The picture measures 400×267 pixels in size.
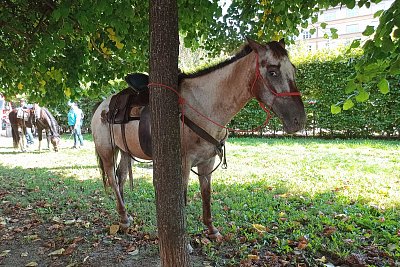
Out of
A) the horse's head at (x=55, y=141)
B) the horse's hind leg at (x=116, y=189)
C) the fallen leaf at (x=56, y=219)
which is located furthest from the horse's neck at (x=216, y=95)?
the horse's head at (x=55, y=141)

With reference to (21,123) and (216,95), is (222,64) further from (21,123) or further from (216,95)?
(21,123)

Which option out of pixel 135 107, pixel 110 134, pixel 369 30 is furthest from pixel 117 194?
pixel 369 30

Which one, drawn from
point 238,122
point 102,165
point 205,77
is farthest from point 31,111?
point 205,77

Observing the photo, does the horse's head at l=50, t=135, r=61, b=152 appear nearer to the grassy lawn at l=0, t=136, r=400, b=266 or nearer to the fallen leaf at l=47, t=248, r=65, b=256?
the grassy lawn at l=0, t=136, r=400, b=266

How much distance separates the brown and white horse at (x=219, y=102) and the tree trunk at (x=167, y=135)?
94 cm

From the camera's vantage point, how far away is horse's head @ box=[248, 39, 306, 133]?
284cm

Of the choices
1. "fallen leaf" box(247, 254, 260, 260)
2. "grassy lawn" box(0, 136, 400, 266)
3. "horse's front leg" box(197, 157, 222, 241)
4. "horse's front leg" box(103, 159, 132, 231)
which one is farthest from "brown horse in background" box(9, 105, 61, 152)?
"fallen leaf" box(247, 254, 260, 260)

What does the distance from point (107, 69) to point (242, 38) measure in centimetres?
203

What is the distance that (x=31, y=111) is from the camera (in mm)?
13227

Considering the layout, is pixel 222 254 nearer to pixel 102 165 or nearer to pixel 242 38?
pixel 102 165

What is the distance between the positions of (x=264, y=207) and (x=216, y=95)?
2439mm

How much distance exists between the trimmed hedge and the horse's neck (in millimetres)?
10196

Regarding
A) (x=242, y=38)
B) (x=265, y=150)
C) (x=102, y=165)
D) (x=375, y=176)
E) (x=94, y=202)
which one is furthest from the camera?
(x=265, y=150)

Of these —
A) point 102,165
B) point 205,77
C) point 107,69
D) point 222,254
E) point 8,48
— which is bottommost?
point 222,254
